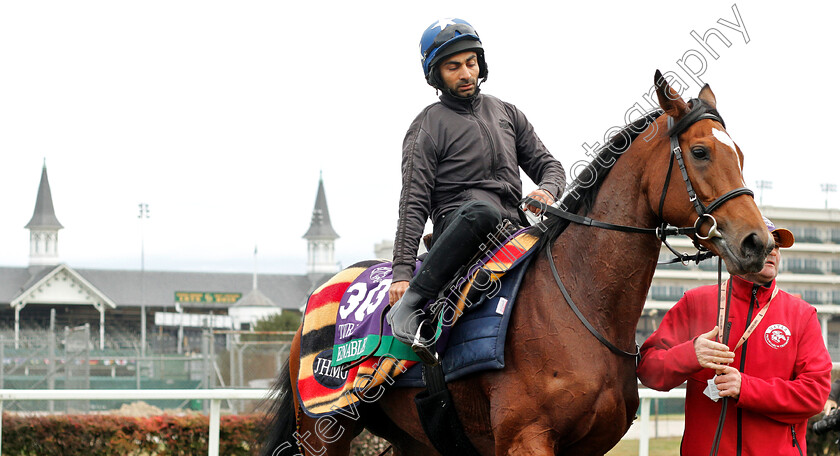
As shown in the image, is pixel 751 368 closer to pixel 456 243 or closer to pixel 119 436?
pixel 456 243

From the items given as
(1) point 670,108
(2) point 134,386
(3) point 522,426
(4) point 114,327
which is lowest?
(4) point 114,327

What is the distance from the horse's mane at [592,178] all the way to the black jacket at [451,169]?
0.32 metres

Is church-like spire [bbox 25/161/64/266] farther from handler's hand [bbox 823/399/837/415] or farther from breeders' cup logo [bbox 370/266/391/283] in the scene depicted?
handler's hand [bbox 823/399/837/415]

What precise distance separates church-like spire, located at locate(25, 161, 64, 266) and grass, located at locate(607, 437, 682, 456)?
8055 cm

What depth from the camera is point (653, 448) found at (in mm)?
11102

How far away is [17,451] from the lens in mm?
7285

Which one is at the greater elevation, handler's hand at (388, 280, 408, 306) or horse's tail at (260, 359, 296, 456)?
handler's hand at (388, 280, 408, 306)

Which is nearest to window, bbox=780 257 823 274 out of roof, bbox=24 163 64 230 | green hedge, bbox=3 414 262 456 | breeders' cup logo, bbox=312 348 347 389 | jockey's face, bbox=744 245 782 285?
green hedge, bbox=3 414 262 456

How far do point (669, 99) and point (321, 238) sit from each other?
9994 cm

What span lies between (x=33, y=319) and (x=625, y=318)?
243ft

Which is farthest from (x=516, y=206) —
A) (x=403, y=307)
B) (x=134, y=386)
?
(x=134, y=386)

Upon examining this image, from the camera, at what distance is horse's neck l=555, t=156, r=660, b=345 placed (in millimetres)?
3029

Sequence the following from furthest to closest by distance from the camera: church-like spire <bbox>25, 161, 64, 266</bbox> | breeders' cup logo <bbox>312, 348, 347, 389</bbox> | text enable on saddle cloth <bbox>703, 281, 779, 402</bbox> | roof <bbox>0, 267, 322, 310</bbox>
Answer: church-like spire <bbox>25, 161, 64, 266</bbox>, roof <bbox>0, 267, 322, 310</bbox>, breeders' cup logo <bbox>312, 348, 347, 389</bbox>, text enable on saddle cloth <bbox>703, 281, 779, 402</bbox>

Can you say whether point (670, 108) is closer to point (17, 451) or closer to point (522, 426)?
point (522, 426)
